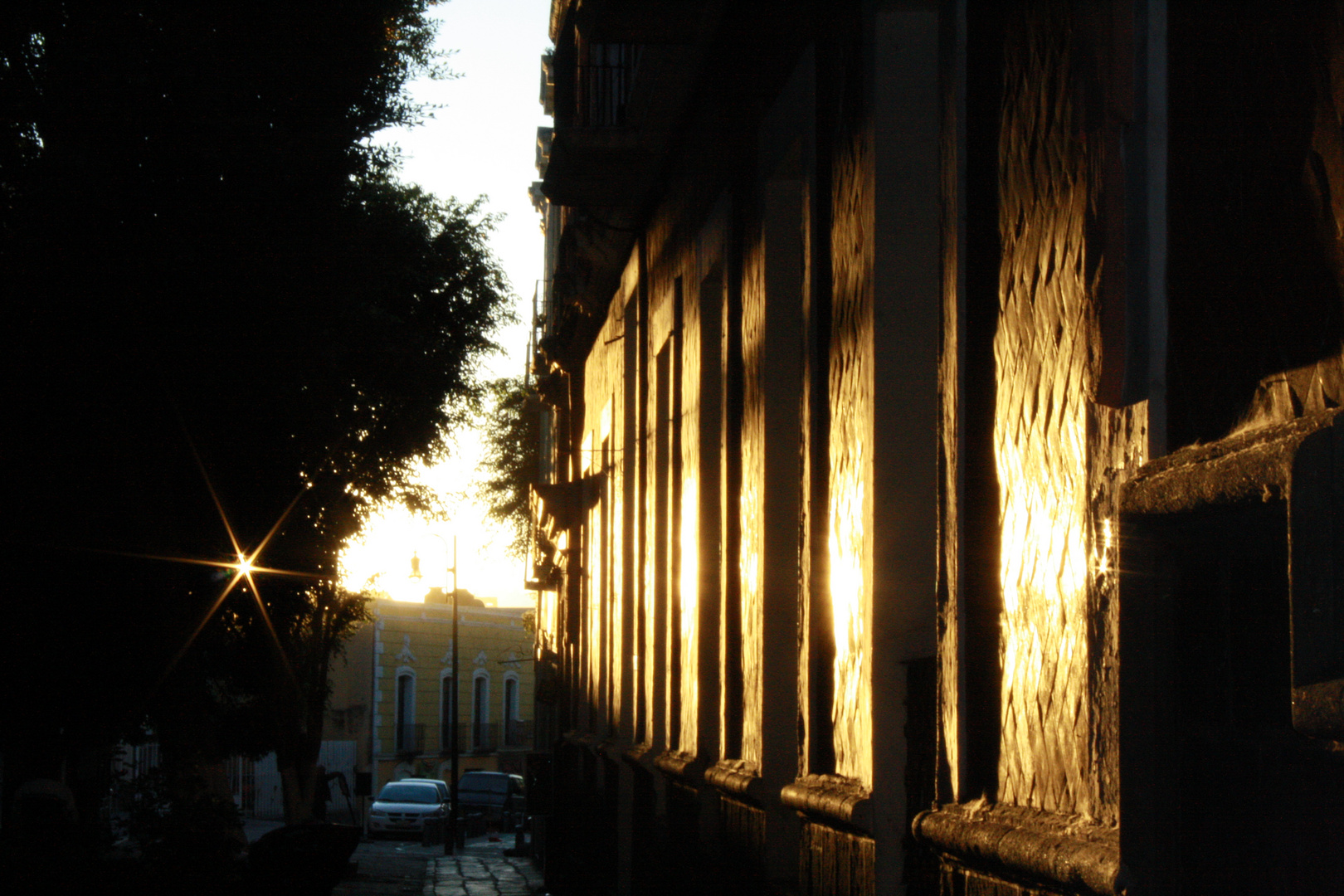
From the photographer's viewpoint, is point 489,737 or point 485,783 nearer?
point 485,783

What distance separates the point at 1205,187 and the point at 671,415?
7.65 m

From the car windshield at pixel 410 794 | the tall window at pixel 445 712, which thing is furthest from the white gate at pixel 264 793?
the tall window at pixel 445 712

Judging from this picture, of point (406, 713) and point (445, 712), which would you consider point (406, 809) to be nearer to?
point (406, 713)

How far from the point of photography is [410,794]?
4066 centimetres

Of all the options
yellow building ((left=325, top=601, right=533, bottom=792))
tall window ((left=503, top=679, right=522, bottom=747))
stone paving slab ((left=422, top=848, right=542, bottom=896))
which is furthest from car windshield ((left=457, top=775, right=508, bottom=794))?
tall window ((left=503, top=679, right=522, bottom=747))

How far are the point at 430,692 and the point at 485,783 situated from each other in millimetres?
11927

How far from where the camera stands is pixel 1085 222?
269 centimetres

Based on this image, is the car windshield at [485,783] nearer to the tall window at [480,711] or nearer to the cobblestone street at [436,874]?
the cobblestone street at [436,874]

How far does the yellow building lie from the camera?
54.5 meters

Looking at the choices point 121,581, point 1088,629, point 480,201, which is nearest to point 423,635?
point 480,201

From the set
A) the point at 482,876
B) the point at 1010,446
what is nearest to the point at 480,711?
the point at 482,876

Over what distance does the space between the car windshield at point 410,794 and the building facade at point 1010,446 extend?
3298 cm

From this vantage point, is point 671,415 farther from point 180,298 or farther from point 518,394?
point 518,394

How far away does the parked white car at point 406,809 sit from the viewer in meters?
39.7
